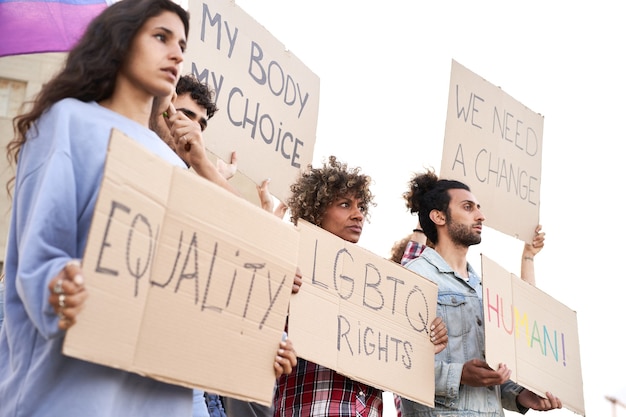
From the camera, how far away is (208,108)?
12.2 feet

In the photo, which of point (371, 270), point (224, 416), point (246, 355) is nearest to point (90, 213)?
point (246, 355)

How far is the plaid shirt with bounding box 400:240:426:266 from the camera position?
4.56 metres

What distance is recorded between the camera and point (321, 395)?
10.8ft

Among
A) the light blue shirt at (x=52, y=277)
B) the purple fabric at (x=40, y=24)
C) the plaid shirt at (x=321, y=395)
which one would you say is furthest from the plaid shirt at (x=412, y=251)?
the light blue shirt at (x=52, y=277)

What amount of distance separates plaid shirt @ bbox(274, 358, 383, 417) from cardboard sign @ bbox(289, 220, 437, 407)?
0.16 meters

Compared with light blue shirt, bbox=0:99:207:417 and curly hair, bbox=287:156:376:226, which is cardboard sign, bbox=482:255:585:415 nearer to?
curly hair, bbox=287:156:376:226

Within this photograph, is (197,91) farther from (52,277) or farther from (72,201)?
(52,277)

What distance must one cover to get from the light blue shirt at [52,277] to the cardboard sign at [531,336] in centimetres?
181

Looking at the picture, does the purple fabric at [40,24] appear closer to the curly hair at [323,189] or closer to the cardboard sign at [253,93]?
the cardboard sign at [253,93]

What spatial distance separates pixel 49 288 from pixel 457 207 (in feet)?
9.93

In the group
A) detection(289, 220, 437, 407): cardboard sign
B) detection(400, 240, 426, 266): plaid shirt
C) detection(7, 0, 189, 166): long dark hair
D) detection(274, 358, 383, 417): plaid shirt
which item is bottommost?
detection(274, 358, 383, 417): plaid shirt

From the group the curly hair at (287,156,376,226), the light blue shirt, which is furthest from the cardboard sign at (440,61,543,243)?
the light blue shirt

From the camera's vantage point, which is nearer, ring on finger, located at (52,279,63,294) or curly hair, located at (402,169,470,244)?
ring on finger, located at (52,279,63,294)

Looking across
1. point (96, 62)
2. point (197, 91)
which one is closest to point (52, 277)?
point (96, 62)
